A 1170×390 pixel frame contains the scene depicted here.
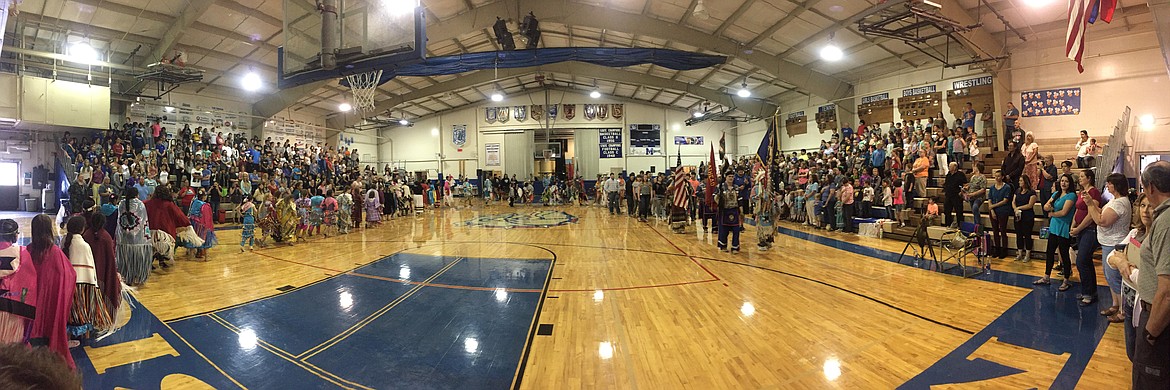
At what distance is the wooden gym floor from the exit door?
1398cm

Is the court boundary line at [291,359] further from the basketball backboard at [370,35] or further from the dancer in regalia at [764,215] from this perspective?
the dancer in regalia at [764,215]

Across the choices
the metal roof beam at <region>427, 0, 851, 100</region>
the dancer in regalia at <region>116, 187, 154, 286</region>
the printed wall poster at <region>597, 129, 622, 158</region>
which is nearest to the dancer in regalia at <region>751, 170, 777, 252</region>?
the metal roof beam at <region>427, 0, 851, 100</region>

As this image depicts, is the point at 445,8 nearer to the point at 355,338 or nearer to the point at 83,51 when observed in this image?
the point at 83,51

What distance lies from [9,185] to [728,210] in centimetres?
2152

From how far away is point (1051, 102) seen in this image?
11.9 meters

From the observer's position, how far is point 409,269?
6.96m

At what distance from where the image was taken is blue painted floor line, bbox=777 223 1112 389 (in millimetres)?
3168

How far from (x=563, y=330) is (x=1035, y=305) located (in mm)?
4687

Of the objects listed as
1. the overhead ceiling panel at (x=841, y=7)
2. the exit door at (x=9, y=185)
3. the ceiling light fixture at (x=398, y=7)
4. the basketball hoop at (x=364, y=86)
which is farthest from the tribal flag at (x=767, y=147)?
the exit door at (x=9, y=185)

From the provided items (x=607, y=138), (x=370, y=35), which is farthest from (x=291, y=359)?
(x=607, y=138)

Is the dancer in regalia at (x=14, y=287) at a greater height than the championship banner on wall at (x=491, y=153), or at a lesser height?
lesser

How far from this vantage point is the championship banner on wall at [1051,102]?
11562 mm

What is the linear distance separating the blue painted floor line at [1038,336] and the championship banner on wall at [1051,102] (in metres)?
9.36

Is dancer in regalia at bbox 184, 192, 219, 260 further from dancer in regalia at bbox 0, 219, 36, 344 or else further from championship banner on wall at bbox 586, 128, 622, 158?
championship banner on wall at bbox 586, 128, 622, 158
